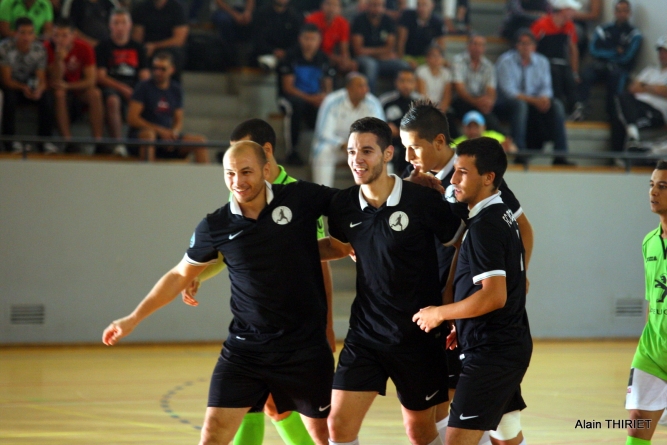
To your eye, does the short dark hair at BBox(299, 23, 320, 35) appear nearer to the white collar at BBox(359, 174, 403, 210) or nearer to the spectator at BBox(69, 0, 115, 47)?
the spectator at BBox(69, 0, 115, 47)

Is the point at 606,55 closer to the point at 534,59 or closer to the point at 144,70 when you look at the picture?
the point at 534,59

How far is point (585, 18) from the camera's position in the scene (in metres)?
14.2

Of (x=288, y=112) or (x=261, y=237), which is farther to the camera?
(x=288, y=112)

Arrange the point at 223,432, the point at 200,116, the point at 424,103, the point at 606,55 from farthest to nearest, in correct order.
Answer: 1. the point at 606,55
2. the point at 200,116
3. the point at 424,103
4. the point at 223,432

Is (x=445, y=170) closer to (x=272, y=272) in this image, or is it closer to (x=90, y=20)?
(x=272, y=272)

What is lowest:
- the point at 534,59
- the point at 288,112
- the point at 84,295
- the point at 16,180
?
the point at 84,295

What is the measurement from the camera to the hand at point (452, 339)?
4289mm

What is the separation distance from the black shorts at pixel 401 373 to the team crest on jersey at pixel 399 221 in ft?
1.91

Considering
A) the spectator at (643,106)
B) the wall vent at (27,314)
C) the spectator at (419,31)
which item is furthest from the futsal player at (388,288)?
the spectator at (643,106)

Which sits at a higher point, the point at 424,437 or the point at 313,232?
the point at 313,232

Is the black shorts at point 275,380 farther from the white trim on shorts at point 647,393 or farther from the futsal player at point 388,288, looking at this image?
the white trim on shorts at point 647,393

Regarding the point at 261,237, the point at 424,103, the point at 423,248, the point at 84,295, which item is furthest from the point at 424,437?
the point at 84,295

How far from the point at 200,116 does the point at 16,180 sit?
317 cm

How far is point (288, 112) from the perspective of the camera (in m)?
11.3
